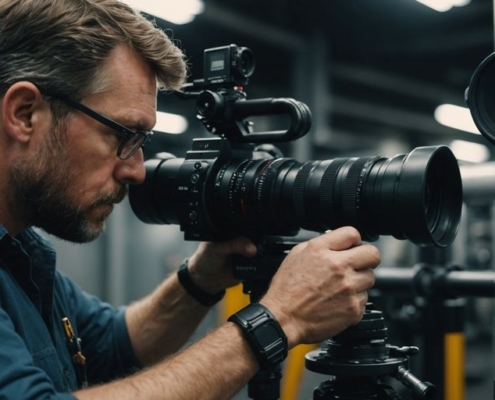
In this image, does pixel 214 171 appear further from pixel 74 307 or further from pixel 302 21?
pixel 302 21

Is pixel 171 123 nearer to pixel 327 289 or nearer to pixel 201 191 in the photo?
pixel 201 191

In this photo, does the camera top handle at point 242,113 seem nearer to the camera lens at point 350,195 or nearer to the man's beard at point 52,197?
the camera lens at point 350,195

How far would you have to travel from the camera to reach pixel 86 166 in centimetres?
114

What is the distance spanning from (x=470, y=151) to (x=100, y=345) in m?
9.23

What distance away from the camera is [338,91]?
7.14 m

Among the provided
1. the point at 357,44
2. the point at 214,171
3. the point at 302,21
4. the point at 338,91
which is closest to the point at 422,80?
the point at 338,91

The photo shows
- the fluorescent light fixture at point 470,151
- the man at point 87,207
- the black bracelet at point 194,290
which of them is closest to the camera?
the man at point 87,207

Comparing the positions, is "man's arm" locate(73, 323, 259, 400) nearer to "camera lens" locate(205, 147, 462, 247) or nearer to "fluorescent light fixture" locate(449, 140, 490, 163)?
"camera lens" locate(205, 147, 462, 247)

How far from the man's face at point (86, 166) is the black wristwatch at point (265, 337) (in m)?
0.36

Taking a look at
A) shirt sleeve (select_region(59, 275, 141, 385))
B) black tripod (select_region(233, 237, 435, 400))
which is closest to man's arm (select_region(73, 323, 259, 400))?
black tripod (select_region(233, 237, 435, 400))

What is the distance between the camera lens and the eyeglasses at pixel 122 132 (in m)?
1.12

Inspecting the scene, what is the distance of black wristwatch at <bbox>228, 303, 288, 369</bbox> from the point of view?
3.31 feet

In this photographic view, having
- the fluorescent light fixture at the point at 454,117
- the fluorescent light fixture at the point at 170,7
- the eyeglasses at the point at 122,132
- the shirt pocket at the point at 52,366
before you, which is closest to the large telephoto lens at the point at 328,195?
the eyeglasses at the point at 122,132

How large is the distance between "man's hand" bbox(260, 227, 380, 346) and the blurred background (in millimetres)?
2053
